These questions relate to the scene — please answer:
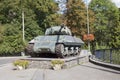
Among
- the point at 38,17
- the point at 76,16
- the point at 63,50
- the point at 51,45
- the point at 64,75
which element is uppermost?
the point at 38,17

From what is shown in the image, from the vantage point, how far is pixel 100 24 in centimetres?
8988

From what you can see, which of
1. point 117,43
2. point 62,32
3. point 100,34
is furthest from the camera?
point 100,34

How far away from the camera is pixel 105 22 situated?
8869cm

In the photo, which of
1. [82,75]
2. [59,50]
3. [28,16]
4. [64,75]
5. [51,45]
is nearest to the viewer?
[82,75]

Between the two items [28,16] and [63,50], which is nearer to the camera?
[63,50]

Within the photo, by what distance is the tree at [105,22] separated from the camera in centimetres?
7985

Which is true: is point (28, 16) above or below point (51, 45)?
above

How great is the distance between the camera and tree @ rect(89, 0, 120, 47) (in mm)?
79850

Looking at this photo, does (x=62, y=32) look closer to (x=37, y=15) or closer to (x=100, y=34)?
(x=37, y=15)

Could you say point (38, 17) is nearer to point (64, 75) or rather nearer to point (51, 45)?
point (51, 45)

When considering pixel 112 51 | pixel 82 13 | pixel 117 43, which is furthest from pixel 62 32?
pixel 117 43

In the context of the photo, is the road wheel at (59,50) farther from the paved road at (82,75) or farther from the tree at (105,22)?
the tree at (105,22)

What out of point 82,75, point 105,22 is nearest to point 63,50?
point 82,75

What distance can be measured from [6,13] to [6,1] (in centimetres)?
281
